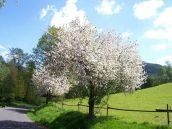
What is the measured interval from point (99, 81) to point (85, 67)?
143 centimetres

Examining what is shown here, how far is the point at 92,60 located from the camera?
2995 cm

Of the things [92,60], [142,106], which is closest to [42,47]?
[142,106]

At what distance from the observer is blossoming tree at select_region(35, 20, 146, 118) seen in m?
30.2

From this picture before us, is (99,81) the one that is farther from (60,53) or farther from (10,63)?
(10,63)

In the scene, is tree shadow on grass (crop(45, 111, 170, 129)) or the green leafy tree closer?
tree shadow on grass (crop(45, 111, 170, 129))

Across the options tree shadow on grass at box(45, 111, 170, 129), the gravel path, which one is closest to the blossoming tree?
tree shadow on grass at box(45, 111, 170, 129)

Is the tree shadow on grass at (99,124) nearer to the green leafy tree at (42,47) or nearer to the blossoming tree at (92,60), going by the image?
the blossoming tree at (92,60)

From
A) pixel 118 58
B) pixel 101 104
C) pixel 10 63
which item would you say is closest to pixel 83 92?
pixel 101 104

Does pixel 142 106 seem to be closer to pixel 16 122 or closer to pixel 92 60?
pixel 16 122

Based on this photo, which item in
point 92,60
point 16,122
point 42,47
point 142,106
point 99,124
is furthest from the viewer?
point 42,47

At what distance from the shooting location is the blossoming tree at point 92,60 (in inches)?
1190

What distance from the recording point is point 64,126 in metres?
A: 29.7

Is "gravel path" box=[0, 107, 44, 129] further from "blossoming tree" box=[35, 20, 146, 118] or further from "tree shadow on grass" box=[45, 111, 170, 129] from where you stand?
"blossoming tree" box=[35, 20, 146, 118]

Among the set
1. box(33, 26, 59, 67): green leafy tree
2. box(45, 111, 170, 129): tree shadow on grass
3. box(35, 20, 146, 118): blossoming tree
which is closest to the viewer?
box(45, 111, 170, 129): tree shadow on grass
